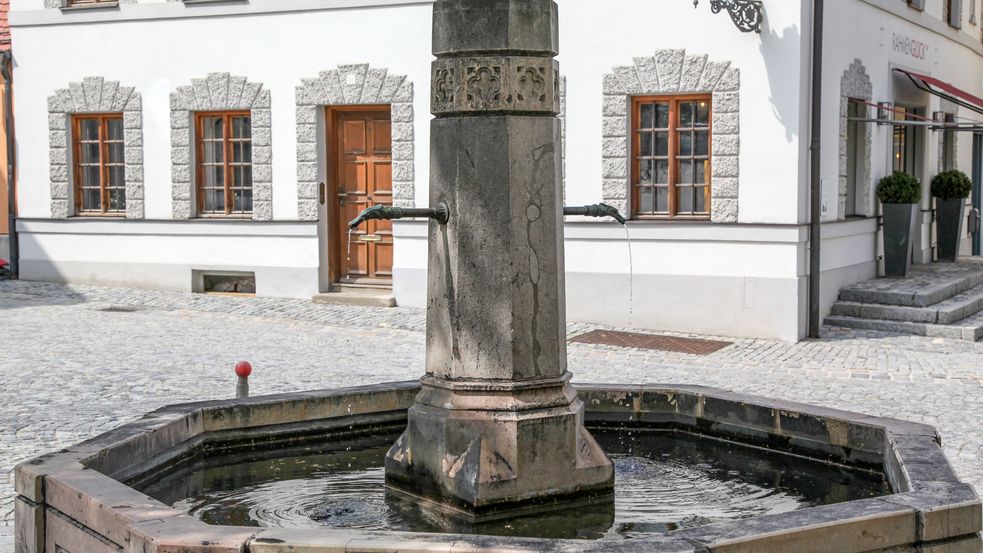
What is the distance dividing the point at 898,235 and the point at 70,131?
11108 millimetres

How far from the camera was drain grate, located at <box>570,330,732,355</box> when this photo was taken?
45.0 feet

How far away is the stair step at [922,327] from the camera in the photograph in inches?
567

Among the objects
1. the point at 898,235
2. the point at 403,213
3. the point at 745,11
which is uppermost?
the point at 745,11

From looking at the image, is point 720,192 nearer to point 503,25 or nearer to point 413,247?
point 413,247

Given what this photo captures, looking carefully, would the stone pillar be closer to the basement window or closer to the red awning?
the basement window

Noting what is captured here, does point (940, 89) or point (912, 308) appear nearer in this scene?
point (912, 308)

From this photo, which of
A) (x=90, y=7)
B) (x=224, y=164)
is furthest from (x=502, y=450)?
(x=90, y=7)

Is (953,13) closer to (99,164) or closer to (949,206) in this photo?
(949,206)

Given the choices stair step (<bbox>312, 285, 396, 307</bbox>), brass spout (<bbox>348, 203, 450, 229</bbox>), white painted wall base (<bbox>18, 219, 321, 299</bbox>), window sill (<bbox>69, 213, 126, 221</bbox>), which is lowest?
stair step (<bbox>312, 285, 396, 307</bbox>)

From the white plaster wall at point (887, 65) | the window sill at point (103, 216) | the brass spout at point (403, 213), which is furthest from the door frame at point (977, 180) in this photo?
the brass spout at point (403, 213)

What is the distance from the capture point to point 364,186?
→ 1727cm

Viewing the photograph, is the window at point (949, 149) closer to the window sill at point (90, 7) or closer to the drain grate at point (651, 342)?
the drain grate at point (651, 342)

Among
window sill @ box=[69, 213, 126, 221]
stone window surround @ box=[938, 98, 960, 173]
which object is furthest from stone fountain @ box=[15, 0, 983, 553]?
stone window surround @ box=[938, 98, 960, 173]

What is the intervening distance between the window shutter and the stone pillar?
16.4 m
